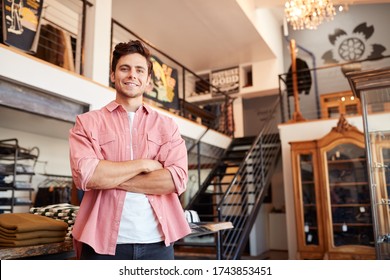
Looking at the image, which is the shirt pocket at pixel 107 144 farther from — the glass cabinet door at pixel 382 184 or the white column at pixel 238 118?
the white column at pixel 238 118

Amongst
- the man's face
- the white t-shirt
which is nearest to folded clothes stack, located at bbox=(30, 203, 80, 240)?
the white t-shirt

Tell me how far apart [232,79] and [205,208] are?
135 inches

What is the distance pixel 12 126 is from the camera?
4.95m

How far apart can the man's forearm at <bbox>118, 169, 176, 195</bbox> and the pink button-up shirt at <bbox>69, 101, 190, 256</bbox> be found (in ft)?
0.08

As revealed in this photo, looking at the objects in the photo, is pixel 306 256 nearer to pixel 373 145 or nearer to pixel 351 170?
pixel 351 170

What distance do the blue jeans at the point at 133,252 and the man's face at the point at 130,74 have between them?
0.56 meters

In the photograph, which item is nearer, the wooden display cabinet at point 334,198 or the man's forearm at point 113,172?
the man's forearm at point 113,172

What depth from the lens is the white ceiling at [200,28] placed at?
21.7 feet

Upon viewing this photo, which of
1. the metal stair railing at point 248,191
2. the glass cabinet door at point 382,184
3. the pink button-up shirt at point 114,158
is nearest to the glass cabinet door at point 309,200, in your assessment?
the metal stair railing at point 248,191

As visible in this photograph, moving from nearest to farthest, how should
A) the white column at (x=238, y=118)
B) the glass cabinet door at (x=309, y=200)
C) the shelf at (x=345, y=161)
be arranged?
1. the shelf at (x=345, y=161)
2. the glass cabinet door at (x=309, y=200)
3. the white column at (x=238, y=118)

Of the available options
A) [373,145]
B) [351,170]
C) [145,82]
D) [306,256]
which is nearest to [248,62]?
[351,170]

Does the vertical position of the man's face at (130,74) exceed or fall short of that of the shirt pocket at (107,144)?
it exceeds it

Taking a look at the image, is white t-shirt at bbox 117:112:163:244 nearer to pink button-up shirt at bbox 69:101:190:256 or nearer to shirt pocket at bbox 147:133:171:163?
pink button-up shirt at bbox 69:101:190:256

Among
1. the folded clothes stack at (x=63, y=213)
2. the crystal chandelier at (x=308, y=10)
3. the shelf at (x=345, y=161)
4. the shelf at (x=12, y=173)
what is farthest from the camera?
the shelf at (x=345, y=161)
